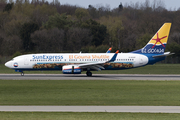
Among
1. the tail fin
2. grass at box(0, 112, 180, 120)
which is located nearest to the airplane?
the tail fin

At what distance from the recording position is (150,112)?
Answer: 14.5m

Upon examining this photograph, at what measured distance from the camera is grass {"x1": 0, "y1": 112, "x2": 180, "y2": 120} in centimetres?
1305

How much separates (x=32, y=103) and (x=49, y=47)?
73871mm

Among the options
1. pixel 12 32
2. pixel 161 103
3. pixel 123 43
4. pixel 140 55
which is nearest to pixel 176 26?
pixel 123 43

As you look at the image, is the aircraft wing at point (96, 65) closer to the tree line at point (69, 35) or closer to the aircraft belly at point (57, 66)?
the aircraft belly at point (57, 66)

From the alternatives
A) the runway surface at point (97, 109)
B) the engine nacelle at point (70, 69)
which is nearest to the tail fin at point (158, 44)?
the engine nacelle at point (70, 69)

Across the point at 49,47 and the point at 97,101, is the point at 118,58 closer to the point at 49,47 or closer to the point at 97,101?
the point at 97,101

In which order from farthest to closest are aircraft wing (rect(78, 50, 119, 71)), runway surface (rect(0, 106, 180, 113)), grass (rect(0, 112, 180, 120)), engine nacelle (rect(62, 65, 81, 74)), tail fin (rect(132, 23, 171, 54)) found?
tail fin (rect(132, 23, 171, 54)) → aircraft wing (rect(78, 50, 119, 71)) → engine nacelle (rect(62, 65, 81, 74)) → runway surface (rect(0, 106, 180, 113)) → grass (rect(0, 112, 180, 120))

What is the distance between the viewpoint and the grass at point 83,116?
13047 millimetres

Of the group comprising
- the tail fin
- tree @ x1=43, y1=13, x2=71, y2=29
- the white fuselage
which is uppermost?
tree @ x1=43, y1=13, x2=71, y2=29

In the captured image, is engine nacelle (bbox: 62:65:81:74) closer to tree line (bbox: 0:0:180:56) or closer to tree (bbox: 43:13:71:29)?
tree line (bbox: 0:0:180:56)

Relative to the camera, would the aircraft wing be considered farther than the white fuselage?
No

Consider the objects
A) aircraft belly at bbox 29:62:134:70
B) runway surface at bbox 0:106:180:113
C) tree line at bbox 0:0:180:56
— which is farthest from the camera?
tree line at bbox 0:0:180:56

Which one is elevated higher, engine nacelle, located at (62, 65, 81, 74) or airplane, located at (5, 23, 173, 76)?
airplane, located at (5, 23, 173, 76)
